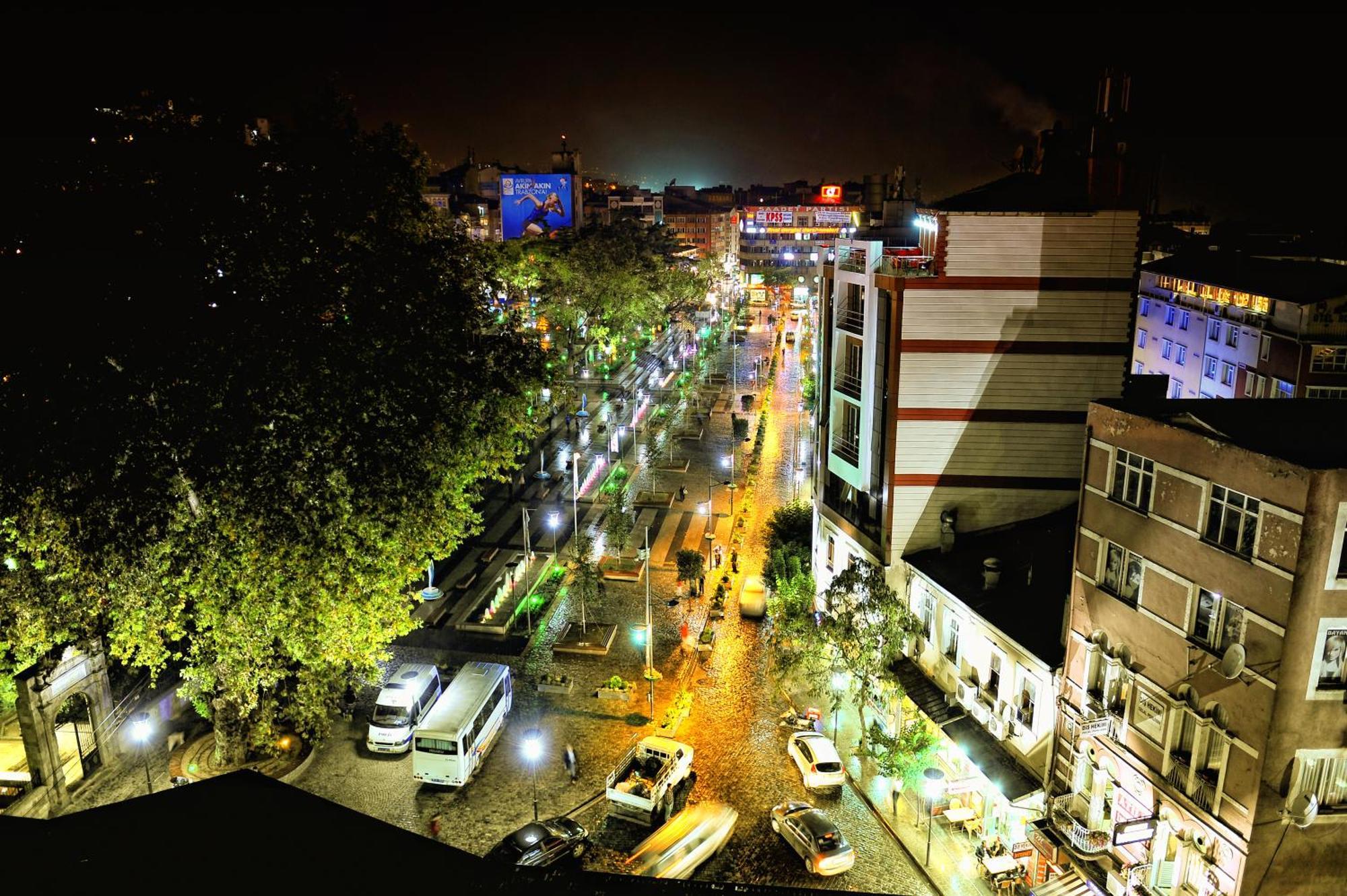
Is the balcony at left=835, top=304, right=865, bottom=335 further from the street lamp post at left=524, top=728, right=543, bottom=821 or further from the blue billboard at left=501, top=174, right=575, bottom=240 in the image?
the blue billboard at left=501, top=174, right=575, bottom=240

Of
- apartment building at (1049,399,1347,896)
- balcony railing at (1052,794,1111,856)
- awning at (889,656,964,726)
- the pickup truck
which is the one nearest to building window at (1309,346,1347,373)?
apartment building at (1049,399,1347,896)

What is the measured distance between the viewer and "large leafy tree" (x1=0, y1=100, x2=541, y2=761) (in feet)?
68.3

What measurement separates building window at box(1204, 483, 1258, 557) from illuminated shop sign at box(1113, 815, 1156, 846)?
6216mm

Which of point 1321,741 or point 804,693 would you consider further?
point 804,693

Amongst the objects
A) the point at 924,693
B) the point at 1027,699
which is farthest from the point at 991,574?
the point at 924,693

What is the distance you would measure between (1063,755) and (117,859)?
2042 cm

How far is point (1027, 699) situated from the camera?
907 inches

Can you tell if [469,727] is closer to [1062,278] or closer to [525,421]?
[525,421]

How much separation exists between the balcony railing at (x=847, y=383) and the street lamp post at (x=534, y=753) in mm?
16730

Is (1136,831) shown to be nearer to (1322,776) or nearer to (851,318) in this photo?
(1322,776)

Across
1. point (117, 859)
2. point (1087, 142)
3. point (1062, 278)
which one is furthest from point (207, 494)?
point (1087, 142)

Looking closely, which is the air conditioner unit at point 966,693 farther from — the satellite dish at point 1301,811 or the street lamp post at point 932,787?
the satellite dish at point 1301,811

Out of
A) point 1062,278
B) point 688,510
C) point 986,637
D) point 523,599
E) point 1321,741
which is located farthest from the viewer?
point 688,510

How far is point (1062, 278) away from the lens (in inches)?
1137
